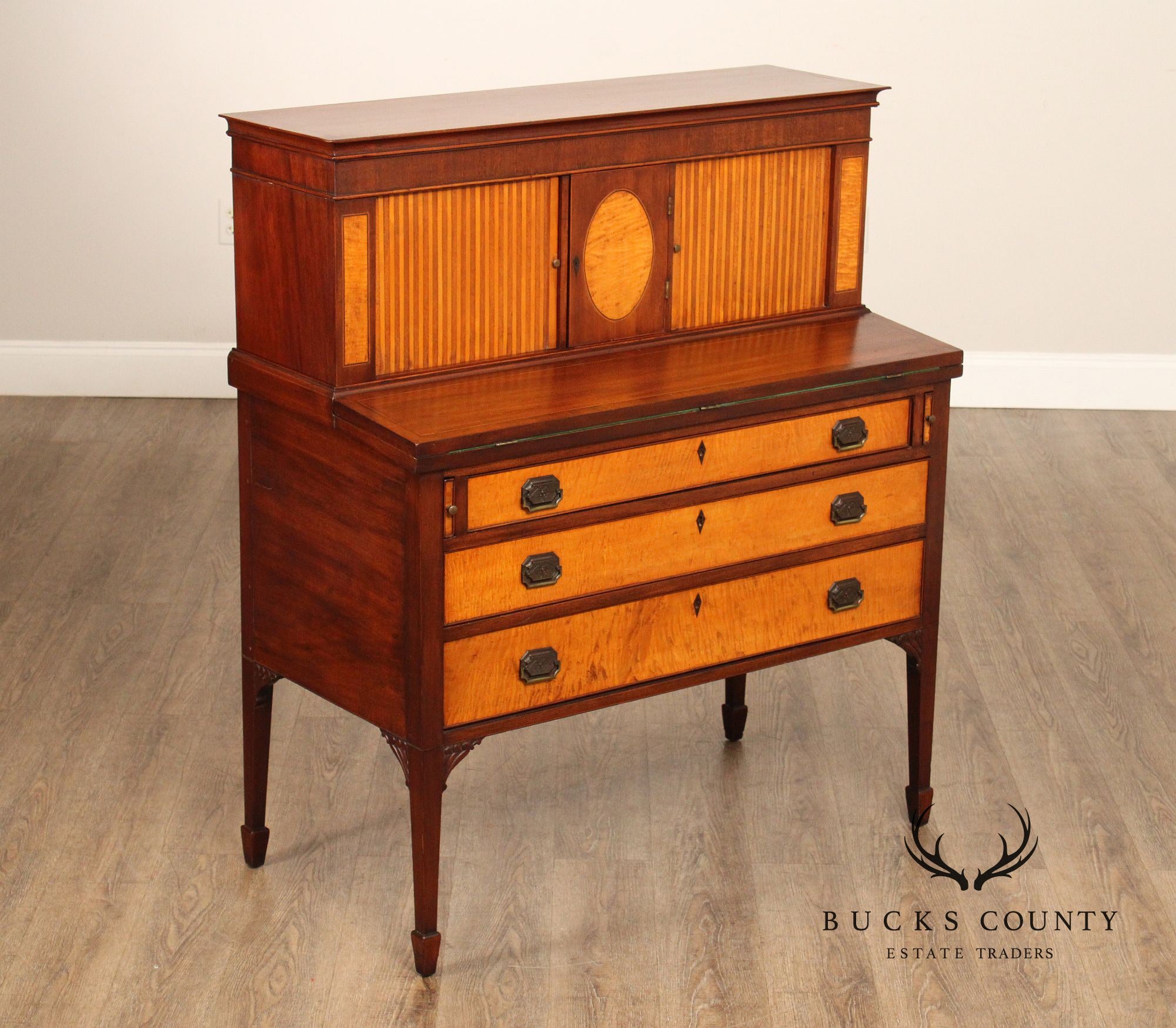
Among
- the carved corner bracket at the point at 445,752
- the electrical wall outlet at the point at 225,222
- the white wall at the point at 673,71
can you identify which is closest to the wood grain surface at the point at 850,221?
the carved corner bracket at the point at 445,752

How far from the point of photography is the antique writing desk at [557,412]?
2434 millimetres

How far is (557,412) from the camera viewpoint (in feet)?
8.02

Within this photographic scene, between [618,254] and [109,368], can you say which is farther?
[109,368]

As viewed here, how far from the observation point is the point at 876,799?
3164 mm

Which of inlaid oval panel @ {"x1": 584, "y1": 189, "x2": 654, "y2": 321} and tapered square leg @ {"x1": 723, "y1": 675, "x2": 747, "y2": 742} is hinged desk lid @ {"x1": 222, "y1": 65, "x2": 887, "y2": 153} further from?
tapered square leg @ {"x1": 723, "y1": 675, "x2": 747, "y2": 742}

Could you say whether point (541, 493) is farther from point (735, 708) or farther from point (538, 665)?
point (735, 708)

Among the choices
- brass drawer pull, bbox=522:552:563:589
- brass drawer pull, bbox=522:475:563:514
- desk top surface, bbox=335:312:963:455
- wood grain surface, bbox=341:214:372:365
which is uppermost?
wood grain surface, bbox=341:214:372:365

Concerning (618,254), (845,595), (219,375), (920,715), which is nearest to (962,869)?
(920,715)

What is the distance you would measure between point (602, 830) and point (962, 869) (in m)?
0.62

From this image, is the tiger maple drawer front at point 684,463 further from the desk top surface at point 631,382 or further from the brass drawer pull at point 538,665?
the brass drawer pull at point 538,665

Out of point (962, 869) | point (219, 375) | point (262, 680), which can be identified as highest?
point (262, 680)

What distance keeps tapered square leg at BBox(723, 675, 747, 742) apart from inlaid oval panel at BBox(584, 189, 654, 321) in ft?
2.88

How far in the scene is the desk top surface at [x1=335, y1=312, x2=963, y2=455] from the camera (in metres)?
2.40

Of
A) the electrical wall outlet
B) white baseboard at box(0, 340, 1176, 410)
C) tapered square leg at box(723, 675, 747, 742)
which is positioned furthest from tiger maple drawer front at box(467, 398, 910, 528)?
the electrical wall outlet
